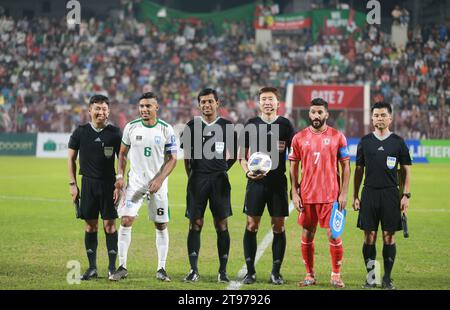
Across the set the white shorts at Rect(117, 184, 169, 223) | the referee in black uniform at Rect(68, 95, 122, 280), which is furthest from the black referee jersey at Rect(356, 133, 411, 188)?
the referee in black uniform at Rect(68, 95, 122, 280)

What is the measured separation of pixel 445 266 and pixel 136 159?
431cm

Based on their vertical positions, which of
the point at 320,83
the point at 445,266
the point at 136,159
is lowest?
the point at 445,266

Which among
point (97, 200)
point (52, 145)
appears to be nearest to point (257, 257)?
point (97, 200)

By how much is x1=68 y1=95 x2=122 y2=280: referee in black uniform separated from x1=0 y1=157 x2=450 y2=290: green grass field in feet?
A: 1.63

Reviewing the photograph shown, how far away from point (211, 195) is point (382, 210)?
1.95 metres

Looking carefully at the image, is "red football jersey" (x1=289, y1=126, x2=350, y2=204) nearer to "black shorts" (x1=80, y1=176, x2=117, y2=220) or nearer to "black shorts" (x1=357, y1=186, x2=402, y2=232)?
"black shorts" (x1=357, y1=186, x2=402, y2=232)

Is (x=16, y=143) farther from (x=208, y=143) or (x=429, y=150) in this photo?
(x=208, y=143)

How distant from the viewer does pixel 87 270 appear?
Answer: 895cm

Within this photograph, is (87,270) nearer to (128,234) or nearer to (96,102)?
(128,234)

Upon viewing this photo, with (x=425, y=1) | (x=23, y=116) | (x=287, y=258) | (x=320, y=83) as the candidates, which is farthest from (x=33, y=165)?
(x=425, y=1)

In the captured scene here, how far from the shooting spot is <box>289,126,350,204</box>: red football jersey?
8.52m

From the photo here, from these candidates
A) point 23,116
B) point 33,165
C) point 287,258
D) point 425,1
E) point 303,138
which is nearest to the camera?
point 303,138

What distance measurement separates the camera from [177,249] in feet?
37.1

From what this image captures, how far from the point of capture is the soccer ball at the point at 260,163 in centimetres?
859
